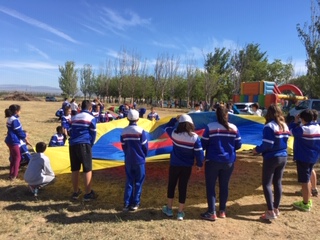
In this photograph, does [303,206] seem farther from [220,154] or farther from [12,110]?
[12,110]

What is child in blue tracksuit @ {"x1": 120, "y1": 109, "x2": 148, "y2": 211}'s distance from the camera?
177 inches

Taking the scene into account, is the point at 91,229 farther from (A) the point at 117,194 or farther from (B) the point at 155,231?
(A) the point at 117,194

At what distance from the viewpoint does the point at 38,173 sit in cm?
515

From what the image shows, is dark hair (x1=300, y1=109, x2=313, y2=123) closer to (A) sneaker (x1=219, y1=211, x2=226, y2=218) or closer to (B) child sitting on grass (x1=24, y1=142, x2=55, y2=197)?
(A) sneaker (x1=219, y1=211, x2=226, y2=218)

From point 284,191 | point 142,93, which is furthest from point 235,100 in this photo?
point 142,93

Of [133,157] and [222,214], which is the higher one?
[133,157]

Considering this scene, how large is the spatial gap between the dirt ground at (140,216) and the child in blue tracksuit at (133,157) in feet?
0.80

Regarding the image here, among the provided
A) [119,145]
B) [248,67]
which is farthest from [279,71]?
[119,145]

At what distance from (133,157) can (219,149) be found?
1.33 metres

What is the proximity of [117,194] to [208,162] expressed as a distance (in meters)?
2.09

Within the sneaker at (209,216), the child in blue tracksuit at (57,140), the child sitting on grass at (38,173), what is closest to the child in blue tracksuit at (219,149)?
the sneaker at (209,216)

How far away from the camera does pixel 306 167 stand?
4.70 meters

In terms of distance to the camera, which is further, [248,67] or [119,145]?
[248,67]

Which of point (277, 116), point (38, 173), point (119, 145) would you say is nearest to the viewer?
point (277, 116)
